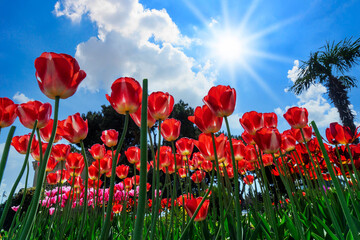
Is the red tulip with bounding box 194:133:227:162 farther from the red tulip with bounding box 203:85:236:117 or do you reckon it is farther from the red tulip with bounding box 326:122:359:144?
the red tulip with bounding box 326:122:359:144

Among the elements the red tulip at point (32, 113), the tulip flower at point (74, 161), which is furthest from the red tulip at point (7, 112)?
the tulip flower at point (74, 161)

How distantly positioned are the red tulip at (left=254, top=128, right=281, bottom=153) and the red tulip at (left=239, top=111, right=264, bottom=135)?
208 mm

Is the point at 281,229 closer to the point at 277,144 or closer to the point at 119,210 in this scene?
the point at 277,144

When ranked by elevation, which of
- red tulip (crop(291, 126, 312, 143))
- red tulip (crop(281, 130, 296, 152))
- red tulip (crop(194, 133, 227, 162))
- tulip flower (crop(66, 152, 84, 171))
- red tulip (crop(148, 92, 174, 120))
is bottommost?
red tulip (crop(194, 133, 227, 162))

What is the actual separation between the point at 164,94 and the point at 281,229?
1.43 metres

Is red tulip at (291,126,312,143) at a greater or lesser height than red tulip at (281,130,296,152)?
greater

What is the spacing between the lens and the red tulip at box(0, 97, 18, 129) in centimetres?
116

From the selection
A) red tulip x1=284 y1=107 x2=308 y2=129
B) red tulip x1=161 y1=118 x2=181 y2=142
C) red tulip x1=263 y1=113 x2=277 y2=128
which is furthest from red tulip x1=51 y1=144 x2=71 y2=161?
red tulip x1=284 y1=107 x2=308 y2=129

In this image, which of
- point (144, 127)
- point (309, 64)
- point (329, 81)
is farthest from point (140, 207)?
point (309, 64)

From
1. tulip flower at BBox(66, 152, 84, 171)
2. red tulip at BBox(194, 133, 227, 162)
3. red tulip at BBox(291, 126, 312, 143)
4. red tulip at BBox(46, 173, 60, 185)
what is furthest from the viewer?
red tulip at BBox(46, 173, 60, 185)

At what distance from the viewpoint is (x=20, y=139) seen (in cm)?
169

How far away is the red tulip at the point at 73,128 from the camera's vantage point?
4.25 ft

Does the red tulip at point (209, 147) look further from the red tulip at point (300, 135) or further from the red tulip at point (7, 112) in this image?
the red tulip at point (300, 135)

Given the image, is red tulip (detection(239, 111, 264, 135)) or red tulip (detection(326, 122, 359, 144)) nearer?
red tulip (detection(239, 111, 264, 135))
